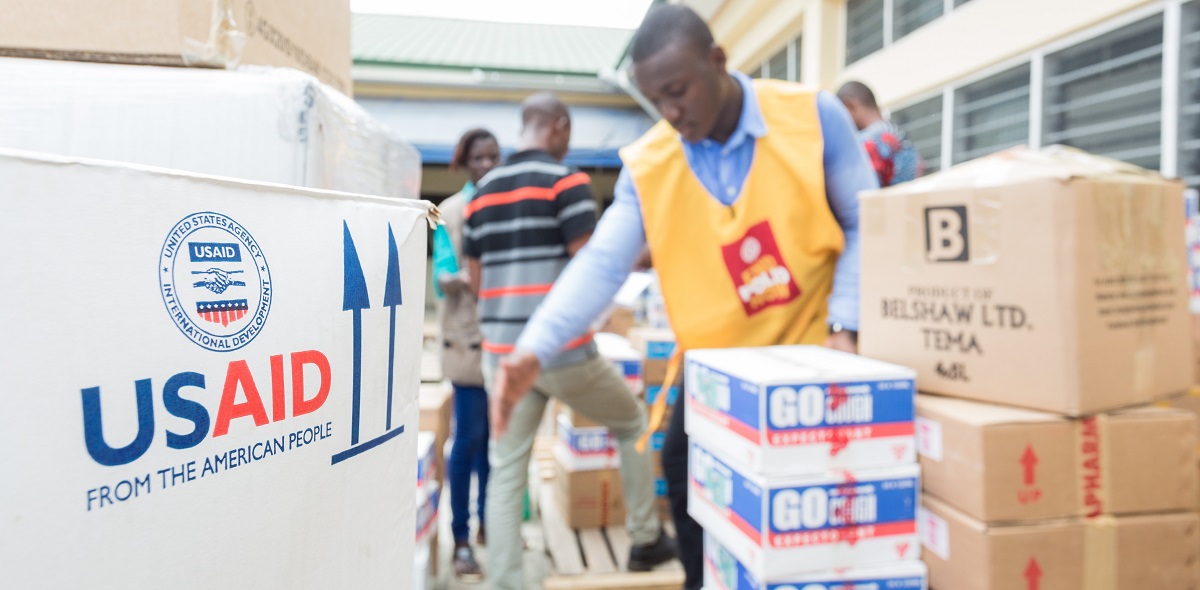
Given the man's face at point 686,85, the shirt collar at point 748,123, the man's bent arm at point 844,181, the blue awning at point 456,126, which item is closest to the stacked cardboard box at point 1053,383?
the man's bent arm at point 844,181

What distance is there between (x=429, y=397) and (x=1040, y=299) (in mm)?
2334

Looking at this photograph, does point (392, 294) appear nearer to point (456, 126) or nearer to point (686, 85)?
point (686, 85)

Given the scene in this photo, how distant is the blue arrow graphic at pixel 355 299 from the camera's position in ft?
2.20

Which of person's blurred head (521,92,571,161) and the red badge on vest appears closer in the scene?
the red badge on vest

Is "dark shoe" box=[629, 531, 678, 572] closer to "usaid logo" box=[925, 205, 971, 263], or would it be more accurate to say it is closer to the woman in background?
the woman in background

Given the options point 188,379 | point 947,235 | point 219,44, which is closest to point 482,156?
point 947,235

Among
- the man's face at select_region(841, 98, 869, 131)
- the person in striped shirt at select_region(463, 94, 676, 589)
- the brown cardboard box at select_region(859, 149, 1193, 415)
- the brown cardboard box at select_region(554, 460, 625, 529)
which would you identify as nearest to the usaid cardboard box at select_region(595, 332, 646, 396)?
the brown cardboard box at select_region(554, 460, 625, 529)

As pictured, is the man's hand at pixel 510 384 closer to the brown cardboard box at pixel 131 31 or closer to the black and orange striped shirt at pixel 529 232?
the black and orange striped shirt at pixel 529 232

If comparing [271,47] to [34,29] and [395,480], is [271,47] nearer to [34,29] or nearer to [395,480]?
[34,29]

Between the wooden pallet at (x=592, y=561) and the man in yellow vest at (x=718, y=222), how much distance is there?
49 centimetres

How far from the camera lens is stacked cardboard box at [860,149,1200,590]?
1.21 m

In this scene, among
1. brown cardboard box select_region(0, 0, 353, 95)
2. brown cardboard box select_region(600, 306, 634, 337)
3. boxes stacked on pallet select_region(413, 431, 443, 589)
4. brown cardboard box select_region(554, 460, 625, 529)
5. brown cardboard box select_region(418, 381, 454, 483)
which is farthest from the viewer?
brown cardboard box select_region(600, 306, 634, 337)

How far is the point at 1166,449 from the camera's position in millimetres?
1277

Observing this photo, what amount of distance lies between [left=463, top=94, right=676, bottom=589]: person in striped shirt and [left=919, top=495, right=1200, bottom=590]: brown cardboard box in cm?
123
